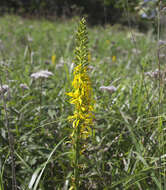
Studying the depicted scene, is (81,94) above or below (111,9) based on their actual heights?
below

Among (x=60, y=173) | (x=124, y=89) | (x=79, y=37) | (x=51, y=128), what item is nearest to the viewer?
(x=79, y=37)

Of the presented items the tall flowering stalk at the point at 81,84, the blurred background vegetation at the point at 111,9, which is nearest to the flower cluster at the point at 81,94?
the tall flowering stalk at the point at 81,84

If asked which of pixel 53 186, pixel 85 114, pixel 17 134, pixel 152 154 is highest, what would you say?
pixel 85 114

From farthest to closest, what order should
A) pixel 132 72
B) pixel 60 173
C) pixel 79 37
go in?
pixel 132 72, pixel 60 173, pixel 79 37

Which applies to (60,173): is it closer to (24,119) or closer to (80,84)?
(24,119)

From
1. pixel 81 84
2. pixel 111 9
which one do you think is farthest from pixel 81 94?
pixel 111 9

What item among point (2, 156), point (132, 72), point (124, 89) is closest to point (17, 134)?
point (2, 156)

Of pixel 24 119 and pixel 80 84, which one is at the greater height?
pixel 80 84

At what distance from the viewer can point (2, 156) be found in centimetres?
133

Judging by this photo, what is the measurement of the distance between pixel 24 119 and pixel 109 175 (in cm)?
79

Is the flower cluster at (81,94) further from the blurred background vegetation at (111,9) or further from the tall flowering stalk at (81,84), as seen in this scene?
the blurred background vegetation at (111,9)

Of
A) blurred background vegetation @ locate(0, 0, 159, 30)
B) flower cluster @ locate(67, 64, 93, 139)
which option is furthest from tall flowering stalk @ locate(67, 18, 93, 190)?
blurred background vegetation @ locate(0, 0, 159, 30)

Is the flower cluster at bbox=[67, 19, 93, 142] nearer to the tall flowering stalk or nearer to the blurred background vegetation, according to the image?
the tall flowering stalk

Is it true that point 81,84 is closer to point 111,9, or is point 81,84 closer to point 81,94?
point 81,94
